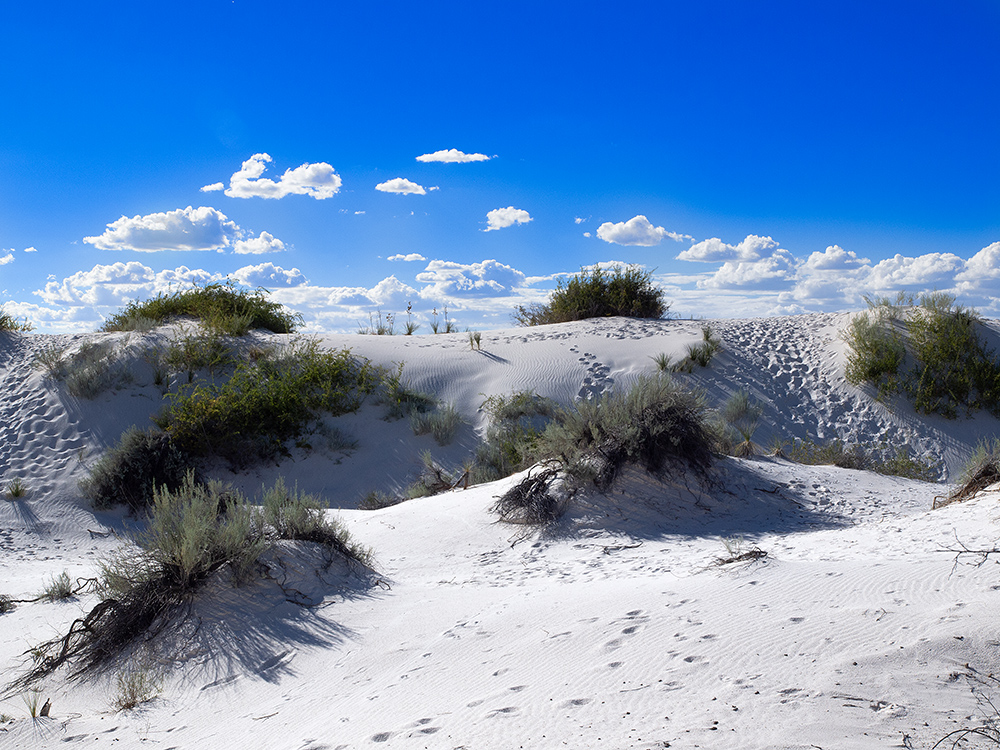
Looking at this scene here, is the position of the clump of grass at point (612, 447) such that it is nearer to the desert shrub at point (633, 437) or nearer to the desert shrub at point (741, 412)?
the desert shrub at point (633, 437)

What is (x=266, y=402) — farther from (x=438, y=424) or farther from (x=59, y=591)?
(x=59, y=591)

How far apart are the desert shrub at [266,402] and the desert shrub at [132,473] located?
59cm

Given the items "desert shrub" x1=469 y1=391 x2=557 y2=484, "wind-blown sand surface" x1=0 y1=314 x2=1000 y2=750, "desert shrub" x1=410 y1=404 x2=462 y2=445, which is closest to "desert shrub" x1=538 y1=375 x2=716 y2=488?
"wind-blown sand surface" x1=0 y1=314 x2=1000 y2=750

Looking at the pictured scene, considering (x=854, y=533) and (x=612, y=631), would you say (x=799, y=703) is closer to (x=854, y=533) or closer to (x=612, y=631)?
(x=612, y=631)

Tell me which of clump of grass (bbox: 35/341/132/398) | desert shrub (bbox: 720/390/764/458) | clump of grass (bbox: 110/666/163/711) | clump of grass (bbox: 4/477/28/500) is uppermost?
clump of grass (bbox: 35/341/132/398)

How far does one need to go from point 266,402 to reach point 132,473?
262 centimetres

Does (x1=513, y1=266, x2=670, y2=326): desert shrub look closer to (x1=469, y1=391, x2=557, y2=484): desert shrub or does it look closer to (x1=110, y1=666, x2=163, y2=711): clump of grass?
(x1=469, y1=391, x2=557, y2=484): desert shrub

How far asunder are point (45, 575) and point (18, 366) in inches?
377

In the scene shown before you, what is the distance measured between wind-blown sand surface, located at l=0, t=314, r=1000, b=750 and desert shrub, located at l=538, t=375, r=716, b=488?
0.25 metres

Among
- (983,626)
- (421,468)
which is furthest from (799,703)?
(421,468)

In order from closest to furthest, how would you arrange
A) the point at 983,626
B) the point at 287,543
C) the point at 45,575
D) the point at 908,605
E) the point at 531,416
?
the point at 983,626 → the point at 908,605 → the point at 287,543 → the point at 45,575 → the point at 531,416

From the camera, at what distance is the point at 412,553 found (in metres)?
6.99

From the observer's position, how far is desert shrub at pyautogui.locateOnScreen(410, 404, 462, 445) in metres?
12.7

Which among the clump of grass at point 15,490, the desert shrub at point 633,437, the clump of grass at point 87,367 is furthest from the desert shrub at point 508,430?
the clump of grass at point 87,367
